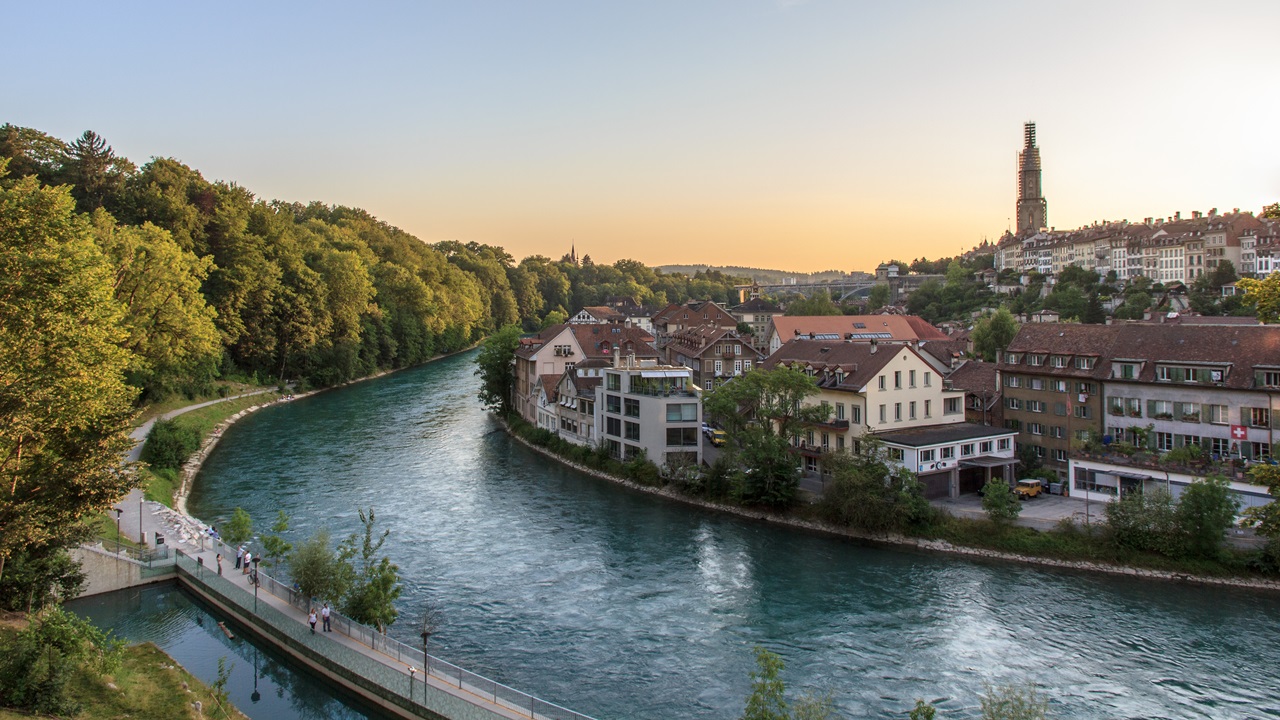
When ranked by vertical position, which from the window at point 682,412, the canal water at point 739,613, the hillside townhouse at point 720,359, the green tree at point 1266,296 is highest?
the green tree at point 1266,296

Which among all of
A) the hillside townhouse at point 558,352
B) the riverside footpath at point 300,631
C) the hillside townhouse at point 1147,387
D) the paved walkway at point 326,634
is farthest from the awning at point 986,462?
the paved walkway at point 326,634

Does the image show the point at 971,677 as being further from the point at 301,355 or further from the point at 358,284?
the point at 358,284

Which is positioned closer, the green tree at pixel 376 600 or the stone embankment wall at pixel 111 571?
the green tree at pixel 376 600

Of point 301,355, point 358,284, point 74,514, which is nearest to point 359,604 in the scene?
point 74,514

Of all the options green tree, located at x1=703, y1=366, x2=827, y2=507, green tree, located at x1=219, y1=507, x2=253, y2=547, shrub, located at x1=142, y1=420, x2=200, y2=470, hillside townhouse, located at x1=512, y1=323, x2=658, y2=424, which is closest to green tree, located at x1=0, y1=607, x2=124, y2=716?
green tree, located at x1=219, y1=507, x2=253, y2=547

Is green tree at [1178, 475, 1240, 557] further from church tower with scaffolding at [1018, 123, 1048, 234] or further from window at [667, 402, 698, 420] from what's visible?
church tower with scaffolding at [1018, 123, 1048, 234]

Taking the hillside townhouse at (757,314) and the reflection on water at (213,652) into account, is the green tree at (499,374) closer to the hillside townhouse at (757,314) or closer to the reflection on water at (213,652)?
the reflection on water at (213,652)

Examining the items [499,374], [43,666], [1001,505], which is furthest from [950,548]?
[499,374]

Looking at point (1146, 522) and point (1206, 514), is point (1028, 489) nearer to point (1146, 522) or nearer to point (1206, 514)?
point (1146, 522)
